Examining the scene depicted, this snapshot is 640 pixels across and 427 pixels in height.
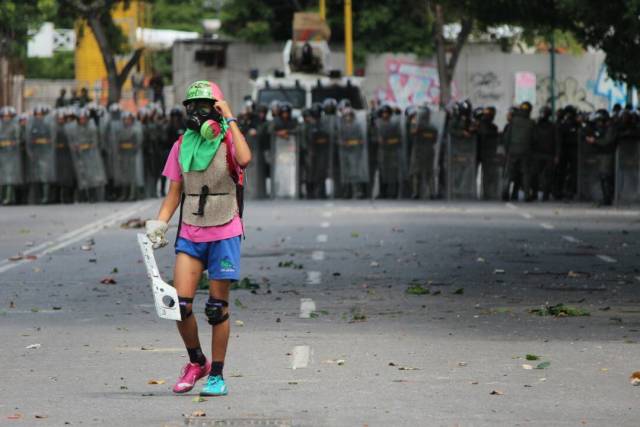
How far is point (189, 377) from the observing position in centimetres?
1019

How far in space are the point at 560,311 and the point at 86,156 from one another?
22799 mm

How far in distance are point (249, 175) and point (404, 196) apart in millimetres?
3126

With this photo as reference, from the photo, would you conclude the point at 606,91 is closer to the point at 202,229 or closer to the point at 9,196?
the point at 9,196

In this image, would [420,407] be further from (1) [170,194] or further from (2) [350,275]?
(2) [350,275]

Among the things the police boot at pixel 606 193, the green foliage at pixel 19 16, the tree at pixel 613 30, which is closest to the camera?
the tree at pixel 613 30

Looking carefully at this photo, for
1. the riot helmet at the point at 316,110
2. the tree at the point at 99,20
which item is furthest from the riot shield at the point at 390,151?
the tree at the point at 99,20

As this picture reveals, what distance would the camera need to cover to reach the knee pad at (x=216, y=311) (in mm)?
10156

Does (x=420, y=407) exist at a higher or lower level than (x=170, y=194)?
lower

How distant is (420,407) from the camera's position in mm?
9586

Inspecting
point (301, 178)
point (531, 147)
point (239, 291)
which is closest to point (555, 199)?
point (531, 147)

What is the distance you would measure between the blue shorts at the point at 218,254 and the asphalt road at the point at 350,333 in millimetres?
648

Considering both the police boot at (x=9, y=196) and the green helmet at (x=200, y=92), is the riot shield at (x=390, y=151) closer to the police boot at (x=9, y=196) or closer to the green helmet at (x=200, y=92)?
the police boot at (x=9, y=196)

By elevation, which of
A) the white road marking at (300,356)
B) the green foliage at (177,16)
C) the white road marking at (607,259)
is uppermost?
the green foliage at (177,16)

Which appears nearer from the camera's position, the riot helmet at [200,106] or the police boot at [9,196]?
the riot helmet at [200,106]
